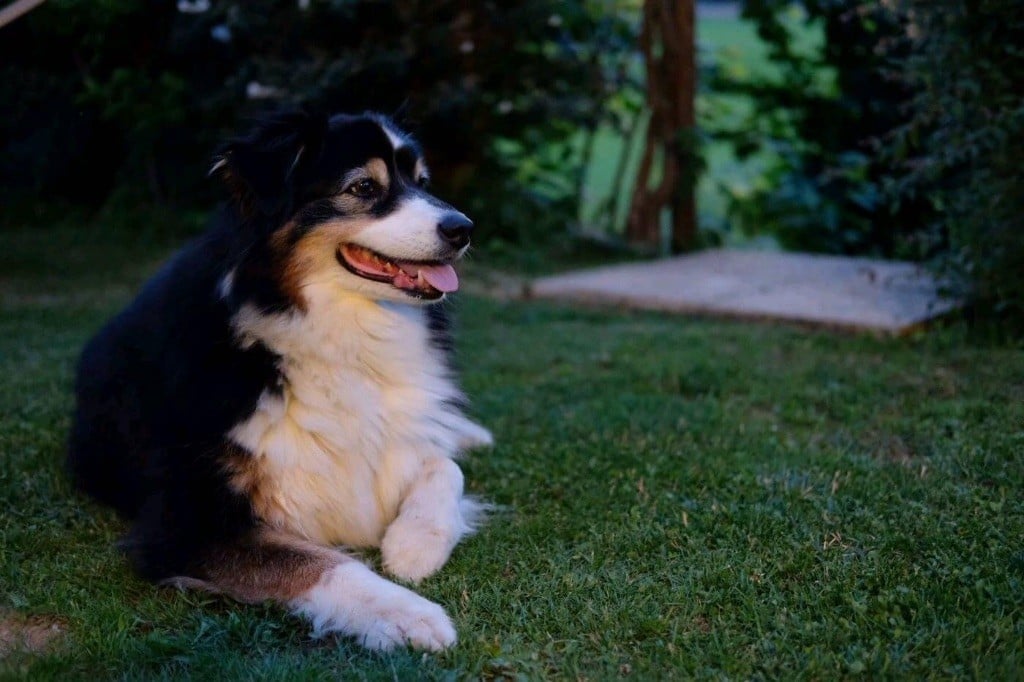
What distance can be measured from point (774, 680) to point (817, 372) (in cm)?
310

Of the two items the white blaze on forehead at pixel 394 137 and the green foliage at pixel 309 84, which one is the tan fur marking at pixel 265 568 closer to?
the white blaze on forehead at pixel 394 137

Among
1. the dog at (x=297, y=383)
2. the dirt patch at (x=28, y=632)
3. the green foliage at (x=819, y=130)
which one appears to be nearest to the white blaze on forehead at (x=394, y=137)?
the dog at (x=297, y=383)

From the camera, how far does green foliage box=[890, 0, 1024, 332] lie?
5.45m

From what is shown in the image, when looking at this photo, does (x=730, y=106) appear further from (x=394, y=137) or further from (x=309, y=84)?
(x=394, y=137)

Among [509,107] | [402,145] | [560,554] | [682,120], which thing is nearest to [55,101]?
[509,107]

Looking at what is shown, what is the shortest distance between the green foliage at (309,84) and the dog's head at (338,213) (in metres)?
4.71

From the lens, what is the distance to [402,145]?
Result: 364 centimetres

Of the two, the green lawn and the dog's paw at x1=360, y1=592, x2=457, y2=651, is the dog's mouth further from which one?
the green lawn

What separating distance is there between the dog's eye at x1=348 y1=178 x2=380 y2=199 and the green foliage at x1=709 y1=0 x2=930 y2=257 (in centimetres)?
613

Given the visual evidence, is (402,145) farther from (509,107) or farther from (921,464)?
(509,107)

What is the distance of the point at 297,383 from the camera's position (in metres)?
3.31

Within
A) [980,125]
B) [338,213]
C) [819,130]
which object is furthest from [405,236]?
[819,130]

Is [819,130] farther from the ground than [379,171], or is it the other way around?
[379,171]

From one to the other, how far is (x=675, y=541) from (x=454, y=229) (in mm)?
1201
